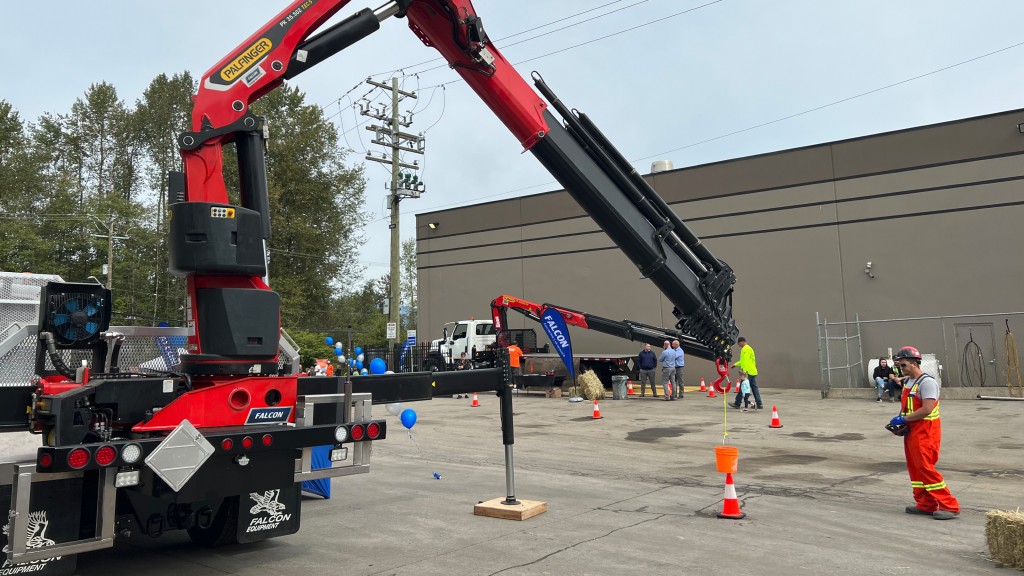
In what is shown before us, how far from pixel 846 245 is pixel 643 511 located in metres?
20.1

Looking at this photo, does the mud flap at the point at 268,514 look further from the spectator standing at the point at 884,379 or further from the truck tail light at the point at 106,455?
the spectator standing at the point at 884,379

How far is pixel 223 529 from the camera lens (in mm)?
5754

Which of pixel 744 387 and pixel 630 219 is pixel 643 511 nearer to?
pixel 630 219

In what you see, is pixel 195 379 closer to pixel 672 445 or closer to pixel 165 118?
pixel 672 445

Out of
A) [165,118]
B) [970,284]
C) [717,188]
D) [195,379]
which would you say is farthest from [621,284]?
[165,118]

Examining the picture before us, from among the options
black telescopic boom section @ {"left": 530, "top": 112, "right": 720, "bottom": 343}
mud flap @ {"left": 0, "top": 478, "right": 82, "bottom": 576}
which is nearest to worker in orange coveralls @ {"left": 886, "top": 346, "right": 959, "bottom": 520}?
black telescopic boom section @ {"left": 530, "top": 112, "right": 720, "bottom": 343}

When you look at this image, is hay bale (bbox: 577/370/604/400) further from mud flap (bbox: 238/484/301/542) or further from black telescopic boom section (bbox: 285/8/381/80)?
black telescopic boom section (bbox: 285/8/381/80)

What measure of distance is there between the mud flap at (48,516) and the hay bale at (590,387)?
18767 millimetres

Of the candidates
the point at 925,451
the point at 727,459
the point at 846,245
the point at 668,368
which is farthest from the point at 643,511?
the point at 846,245

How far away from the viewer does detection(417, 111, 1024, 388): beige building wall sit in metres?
22.1

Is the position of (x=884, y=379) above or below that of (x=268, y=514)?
above

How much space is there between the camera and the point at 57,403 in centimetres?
412

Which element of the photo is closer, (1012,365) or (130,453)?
(130,453)

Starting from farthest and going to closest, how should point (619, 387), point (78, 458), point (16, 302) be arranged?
point (619, 387) < point (16, 302) < point (78, 458)
